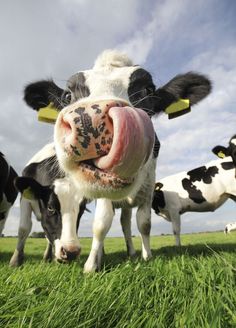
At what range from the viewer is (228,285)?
99.7 inches

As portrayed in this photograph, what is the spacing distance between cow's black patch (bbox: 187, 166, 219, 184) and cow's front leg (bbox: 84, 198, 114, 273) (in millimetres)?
10037

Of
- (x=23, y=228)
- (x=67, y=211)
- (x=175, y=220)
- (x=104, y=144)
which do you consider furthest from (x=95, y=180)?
(x=175, y=220)

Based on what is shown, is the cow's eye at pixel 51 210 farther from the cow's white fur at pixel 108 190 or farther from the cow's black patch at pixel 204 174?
the cow's black patch at pixel 204 174

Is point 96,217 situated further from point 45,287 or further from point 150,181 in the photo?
point 45,287

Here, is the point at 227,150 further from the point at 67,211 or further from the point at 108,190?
the point at 108,190

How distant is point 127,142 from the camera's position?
257cm

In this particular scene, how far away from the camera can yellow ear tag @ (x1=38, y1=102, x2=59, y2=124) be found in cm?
594

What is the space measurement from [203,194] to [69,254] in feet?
33.5

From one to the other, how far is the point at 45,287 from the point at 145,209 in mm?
3677

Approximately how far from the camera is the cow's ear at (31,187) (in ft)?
21.3

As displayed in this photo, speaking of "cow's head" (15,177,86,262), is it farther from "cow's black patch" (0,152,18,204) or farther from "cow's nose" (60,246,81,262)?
"cow's black patch" (0,152,18,204)

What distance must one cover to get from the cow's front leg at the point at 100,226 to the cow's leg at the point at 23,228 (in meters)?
2.48

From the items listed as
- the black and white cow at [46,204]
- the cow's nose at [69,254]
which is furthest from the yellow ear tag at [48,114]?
the cow's nose at [69,254]

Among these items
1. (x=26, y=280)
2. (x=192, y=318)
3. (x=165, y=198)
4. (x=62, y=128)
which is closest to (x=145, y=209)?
(x=26, y=280)
